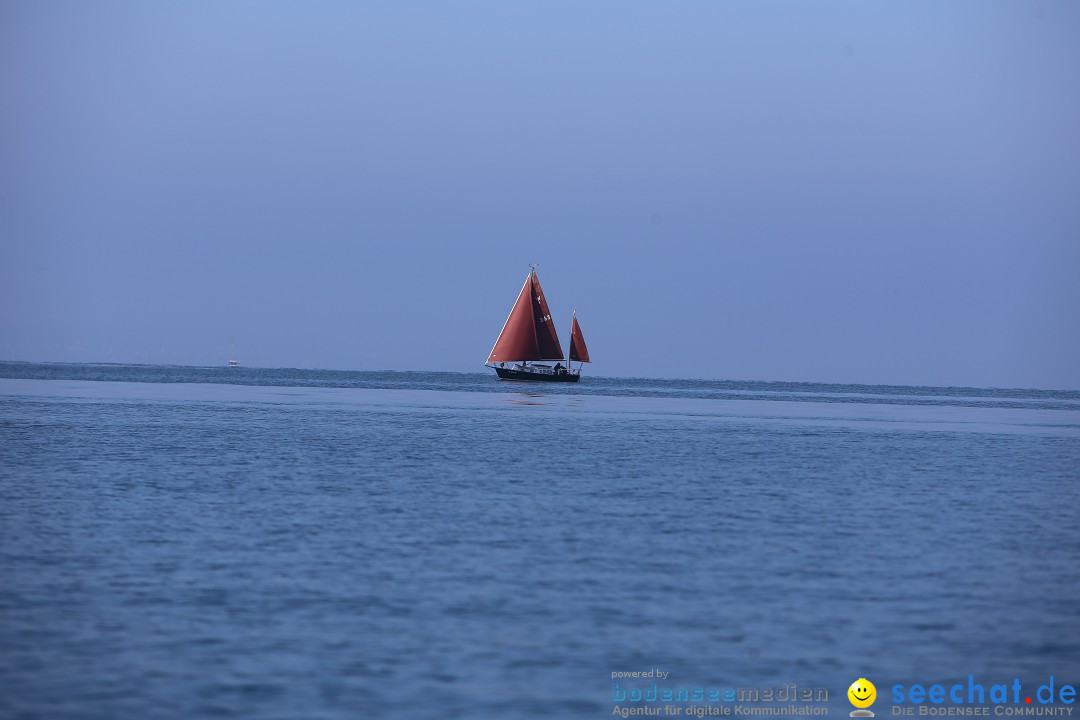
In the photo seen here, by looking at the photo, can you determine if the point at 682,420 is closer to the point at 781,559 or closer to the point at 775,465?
the point at 775,465

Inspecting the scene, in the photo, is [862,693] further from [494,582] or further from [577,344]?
[577,344]

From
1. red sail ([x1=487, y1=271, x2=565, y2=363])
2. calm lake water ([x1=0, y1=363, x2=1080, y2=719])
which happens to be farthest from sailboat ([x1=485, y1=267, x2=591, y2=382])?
calm lake water ([x1=0, y1=363, x2=1080, y2=719])

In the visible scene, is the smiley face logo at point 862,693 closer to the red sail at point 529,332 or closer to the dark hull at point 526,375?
the red sail at point 529,332

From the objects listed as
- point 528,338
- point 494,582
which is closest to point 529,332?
point 528,338

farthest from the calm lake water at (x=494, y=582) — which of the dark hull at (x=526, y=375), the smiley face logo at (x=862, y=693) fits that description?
the dark hull at (x=526, y=375)

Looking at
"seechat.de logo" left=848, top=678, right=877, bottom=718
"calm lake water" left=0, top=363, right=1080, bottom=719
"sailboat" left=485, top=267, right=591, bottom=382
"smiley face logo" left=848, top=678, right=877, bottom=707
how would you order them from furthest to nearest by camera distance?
"sailboat" left=485, top=267, right=591, bottom=382, "calm lake water" left=0, top=363, right=1080, bottom=719, "smiley face logo" left=848, top=678, right=877, bottom=707, "seechat.de logo" left=848, top=678, right=877, bottom=718

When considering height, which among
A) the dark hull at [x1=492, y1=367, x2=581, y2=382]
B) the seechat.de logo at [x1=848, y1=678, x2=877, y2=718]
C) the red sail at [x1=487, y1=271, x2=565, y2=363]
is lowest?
the seechat.de logo at [x1=848, y1=678, x2=877, y2=718]

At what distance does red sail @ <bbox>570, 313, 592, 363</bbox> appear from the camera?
147 m

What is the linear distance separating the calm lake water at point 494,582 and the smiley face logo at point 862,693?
0.67ft

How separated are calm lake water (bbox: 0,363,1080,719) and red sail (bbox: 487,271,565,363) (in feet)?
303

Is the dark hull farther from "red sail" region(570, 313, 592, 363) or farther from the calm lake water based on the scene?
the calm lake water

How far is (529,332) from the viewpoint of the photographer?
135m

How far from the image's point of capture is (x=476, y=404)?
10406 centimetres

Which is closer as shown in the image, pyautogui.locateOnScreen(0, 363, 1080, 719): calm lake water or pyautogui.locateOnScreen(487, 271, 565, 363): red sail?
pyautogui.locateOnScreen(0, 363, 1080, 719): calm lake water
